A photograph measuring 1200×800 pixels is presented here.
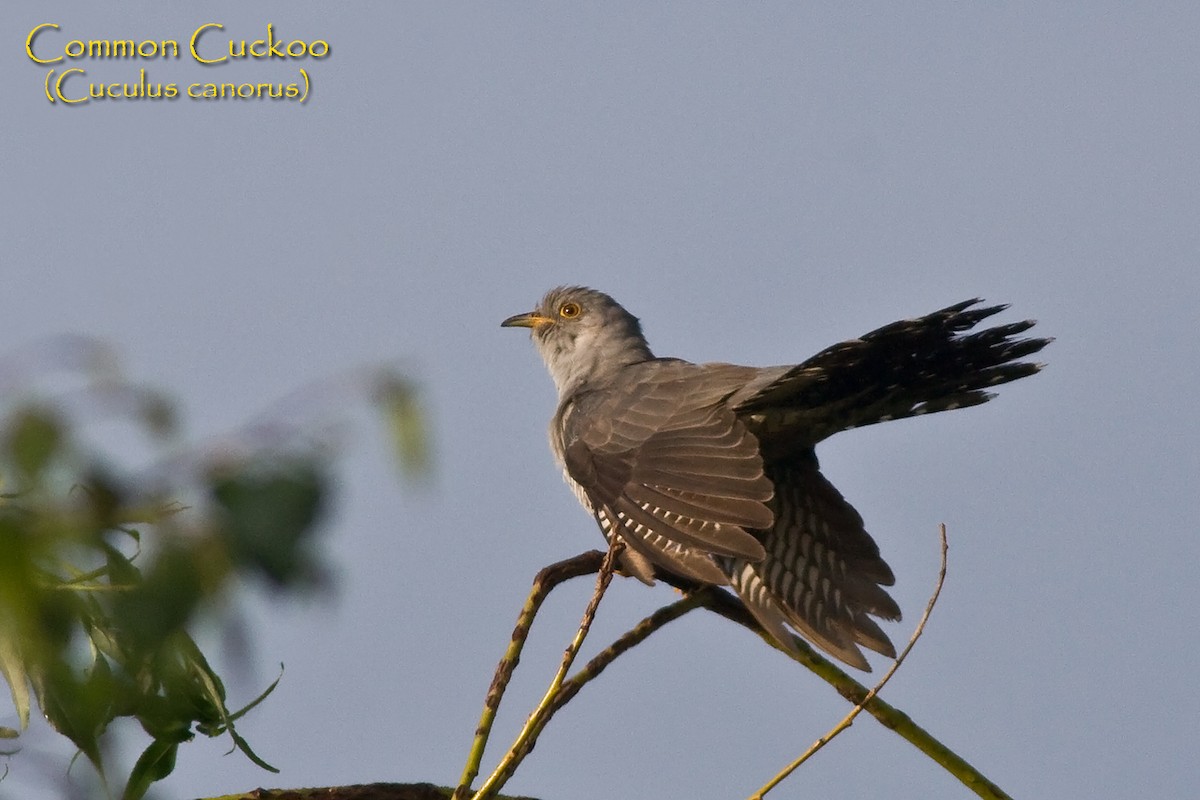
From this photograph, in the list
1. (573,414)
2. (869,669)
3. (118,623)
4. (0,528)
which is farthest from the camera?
(573,414)

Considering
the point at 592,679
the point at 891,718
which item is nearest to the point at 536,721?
the point at 592,679

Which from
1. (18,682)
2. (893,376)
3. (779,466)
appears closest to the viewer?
(18,682)

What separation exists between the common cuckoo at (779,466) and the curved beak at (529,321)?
1602 mm

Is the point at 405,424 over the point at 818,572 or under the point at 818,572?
over

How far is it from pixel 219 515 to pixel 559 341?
5745 mm

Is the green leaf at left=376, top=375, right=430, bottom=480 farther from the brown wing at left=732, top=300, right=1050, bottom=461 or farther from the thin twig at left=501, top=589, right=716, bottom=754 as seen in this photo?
the brown wing at left=732, top=300, right=1050, bottom=461

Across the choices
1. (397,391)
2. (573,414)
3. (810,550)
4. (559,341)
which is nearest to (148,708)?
(397,391)

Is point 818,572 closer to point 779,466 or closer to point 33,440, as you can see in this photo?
point 779,466

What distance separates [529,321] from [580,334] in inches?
13.5

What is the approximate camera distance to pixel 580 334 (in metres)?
6.74

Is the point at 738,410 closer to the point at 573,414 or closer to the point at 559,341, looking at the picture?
the point at 573,414

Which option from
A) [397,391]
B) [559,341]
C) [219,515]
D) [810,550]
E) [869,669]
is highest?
[559,341]

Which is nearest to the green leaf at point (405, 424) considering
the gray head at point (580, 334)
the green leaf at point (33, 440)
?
the green leaf at point (33, 440)

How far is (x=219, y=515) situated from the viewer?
3.49 feet
